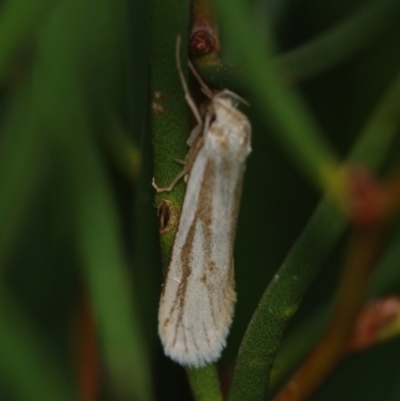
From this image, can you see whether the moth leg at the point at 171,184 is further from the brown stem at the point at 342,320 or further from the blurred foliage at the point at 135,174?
the brown stem at the point at 342,320

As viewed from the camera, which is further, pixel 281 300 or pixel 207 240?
pixel 207 240

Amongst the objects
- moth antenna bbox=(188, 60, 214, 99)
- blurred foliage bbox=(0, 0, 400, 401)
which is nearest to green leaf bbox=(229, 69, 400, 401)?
A: blurred foliage bbox=(0, 0, 400, 401)

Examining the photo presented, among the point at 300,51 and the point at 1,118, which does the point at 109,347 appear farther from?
the point at 1,118

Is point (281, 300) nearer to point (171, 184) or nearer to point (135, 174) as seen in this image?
point (171, 184)

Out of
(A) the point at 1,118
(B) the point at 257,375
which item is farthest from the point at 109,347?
(A) the point at 1,118

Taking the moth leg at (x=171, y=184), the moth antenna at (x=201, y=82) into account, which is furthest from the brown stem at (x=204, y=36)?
the moth leg at (x=171, y=184)

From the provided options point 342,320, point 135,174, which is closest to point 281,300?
point 342,320
